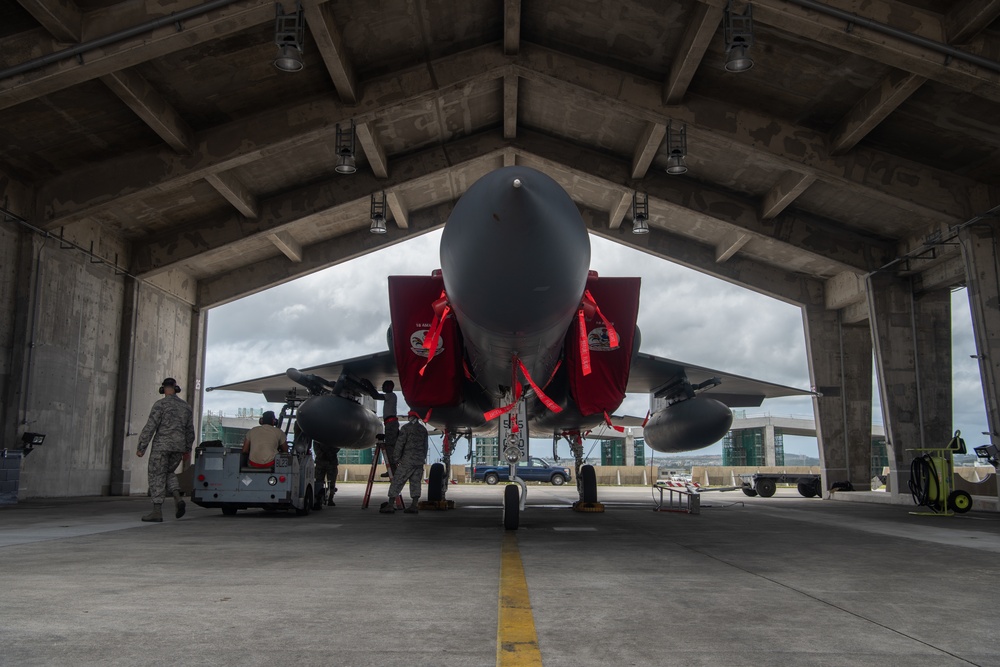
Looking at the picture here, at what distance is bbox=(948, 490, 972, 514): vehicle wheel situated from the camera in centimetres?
1162

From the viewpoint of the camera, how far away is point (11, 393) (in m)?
12.6

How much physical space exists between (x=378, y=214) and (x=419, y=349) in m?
9.32

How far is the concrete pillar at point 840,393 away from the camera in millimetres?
19000

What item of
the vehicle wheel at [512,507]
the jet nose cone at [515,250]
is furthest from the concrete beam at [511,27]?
the jet nose cone at [515,250]

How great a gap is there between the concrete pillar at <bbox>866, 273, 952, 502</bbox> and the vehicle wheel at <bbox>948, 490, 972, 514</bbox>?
427 centimetres

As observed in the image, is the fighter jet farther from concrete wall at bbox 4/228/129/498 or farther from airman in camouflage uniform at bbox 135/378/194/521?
concrete wall at bbox 4/228/129/498

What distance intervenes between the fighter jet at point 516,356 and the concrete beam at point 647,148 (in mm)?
5014

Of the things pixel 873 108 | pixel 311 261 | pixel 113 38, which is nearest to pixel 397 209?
pixel 311 261

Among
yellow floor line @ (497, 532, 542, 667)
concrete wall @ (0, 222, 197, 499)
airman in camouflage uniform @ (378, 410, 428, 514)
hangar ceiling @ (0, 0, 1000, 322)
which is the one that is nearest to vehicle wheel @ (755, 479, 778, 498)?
hangar ceiling @ (0, 0, 1000, 322)

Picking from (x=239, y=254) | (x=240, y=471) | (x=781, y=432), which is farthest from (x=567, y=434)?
(x=781, y=432)

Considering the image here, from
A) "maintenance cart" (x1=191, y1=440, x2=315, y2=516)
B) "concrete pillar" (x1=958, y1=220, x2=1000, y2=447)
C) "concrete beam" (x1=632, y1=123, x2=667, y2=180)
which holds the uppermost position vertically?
"concrete beam" (x1=632, y1=123, x2=667, y2=180)

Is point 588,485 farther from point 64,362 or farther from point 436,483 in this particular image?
point 64,362

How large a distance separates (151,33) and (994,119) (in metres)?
12.4

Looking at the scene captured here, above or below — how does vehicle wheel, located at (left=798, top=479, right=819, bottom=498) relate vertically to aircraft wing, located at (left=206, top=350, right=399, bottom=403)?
below
